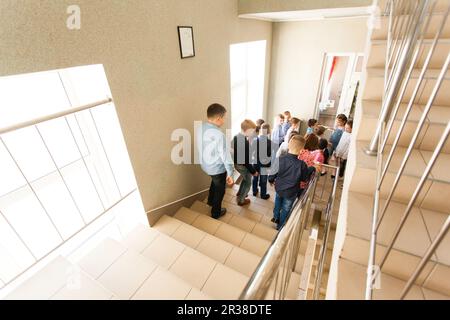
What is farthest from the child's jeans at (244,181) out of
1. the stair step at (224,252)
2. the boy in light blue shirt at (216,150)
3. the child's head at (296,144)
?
the stair step at (224,252)

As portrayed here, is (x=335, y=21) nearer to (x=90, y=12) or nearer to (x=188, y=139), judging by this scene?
(x=188, y=139)

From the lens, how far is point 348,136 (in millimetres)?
3555

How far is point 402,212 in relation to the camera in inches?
47.2

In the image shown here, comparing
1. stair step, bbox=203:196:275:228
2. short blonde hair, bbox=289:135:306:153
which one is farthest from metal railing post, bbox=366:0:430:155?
stair step, bbox=203:196:275:228

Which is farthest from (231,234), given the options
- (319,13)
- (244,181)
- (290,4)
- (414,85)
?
(319,13)

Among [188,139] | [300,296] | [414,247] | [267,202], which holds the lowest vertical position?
[267,202]

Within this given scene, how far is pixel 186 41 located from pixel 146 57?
65cm

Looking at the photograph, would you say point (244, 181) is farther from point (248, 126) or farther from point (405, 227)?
point (405, 227)

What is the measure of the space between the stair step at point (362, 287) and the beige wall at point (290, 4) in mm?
3296

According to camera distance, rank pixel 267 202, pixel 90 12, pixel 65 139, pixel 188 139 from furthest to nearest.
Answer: pixel 267 202
pixel 188 139
pixel 65 139
pixel 90 12
